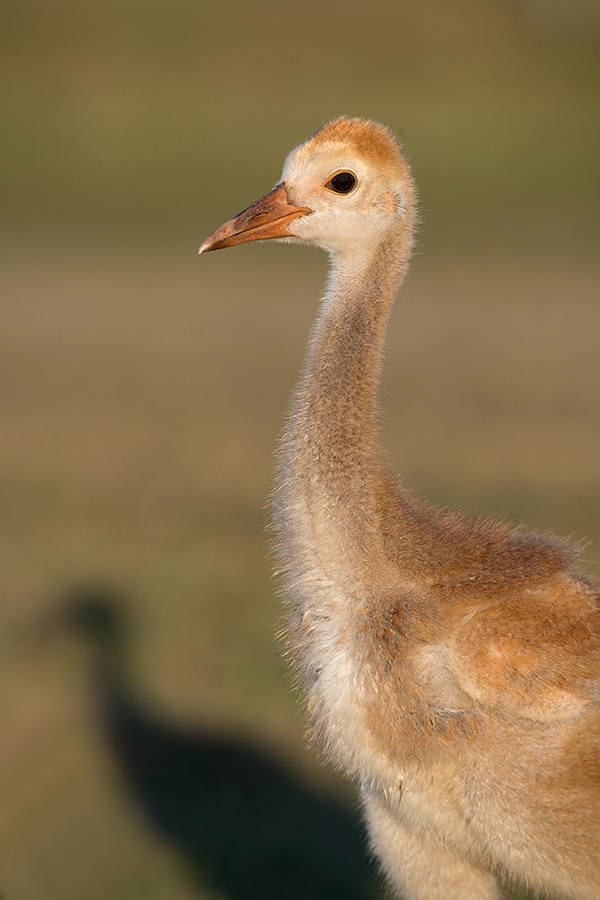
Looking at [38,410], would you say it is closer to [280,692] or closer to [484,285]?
[280,692]

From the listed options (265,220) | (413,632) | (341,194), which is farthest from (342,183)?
(413,632)

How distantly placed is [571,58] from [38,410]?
27526 mm

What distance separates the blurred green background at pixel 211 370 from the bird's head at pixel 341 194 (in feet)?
4.16

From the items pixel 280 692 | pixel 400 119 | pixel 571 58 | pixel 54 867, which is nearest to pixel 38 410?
pixel 280 692

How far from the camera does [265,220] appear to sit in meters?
3.95

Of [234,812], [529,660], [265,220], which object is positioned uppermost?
[265,220]

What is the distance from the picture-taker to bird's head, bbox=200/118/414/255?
149 inches

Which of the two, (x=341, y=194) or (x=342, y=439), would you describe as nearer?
(x=342, y=439)

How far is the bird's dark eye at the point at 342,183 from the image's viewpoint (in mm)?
3822

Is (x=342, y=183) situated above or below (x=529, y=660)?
above

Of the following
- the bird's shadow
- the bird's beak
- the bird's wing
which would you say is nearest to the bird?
Result: the bird's wing

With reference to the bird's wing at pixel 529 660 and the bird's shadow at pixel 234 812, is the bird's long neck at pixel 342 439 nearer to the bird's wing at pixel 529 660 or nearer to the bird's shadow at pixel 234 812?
the bird's wing at pixel 529 660

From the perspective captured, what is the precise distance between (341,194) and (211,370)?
10.7 m

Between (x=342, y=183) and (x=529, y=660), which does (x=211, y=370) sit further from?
(x=529, y=660)
